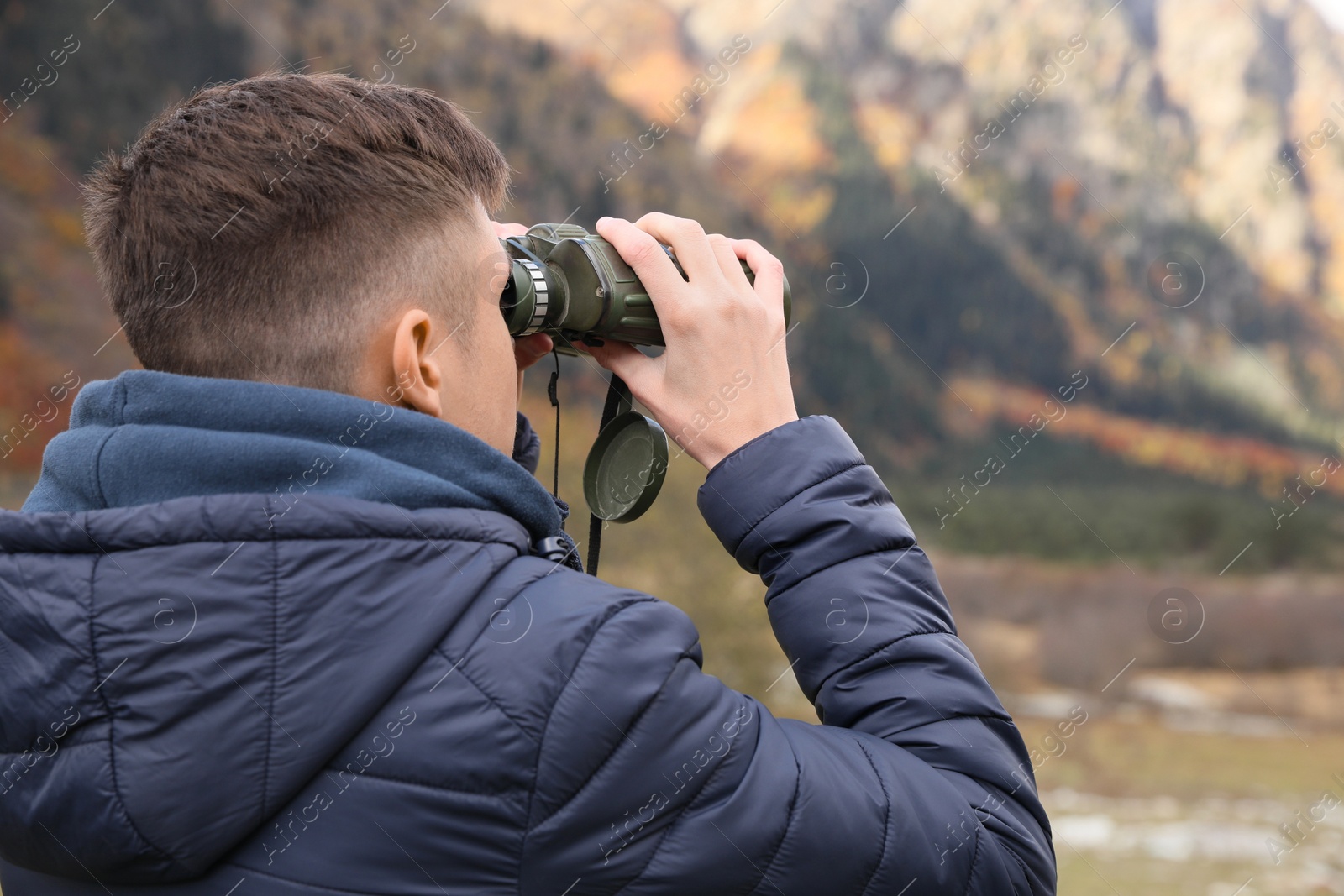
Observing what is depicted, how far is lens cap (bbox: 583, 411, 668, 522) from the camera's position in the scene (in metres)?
1.41

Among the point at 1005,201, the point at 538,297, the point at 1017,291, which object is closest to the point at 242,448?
the point at 538,297

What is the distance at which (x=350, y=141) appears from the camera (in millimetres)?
1045

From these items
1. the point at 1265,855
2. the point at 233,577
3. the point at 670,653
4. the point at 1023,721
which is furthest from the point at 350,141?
the point at 1023,721

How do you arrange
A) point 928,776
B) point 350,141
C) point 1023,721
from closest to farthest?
point 928,776 < point 350,141 < point 1023,721

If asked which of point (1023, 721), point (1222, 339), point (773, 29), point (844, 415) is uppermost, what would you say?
point (773, 29)

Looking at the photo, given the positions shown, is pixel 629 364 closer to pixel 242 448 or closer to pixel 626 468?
pixel 626 468

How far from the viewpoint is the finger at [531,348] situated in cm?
136

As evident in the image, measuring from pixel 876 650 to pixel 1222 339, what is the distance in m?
31.4

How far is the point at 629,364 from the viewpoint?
49.9 inches

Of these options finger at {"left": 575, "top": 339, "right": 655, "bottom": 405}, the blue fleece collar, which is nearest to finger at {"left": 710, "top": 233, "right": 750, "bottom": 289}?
finger at {"left": 575, "top": 339, "right": 655, "bottom": 405}

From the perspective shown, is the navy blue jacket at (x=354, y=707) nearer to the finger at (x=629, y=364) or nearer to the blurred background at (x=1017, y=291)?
the finger at (x=629, y=364)

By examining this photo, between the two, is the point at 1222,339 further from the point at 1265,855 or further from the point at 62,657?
the point at 62,657

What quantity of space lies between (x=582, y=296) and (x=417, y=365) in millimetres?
285

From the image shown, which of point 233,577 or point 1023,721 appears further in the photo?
point 1023,721
